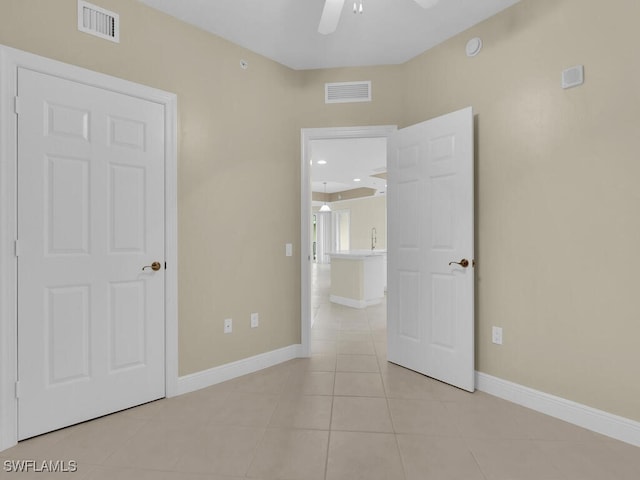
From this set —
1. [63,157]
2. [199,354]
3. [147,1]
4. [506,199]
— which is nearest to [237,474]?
[199,354]

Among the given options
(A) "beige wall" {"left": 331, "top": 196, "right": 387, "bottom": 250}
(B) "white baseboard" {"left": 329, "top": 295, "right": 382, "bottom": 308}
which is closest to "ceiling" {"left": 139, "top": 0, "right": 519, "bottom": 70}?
(B) "white baseboard" {"left": 329, "top": 295, "right": 382, "bottom": 308}

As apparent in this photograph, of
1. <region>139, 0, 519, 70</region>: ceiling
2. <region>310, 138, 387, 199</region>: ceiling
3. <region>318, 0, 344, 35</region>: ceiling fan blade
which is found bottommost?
<region>318, 0, 344, 35</region>: ceiling fan blade

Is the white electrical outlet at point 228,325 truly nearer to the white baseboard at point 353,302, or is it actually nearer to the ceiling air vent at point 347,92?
the ceiling air vent at point 347,92

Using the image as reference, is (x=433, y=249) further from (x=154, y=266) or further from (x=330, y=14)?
(x=154, y=266)

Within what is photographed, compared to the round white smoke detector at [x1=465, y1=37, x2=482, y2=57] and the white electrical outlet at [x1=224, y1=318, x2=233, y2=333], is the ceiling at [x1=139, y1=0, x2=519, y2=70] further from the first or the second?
the white electrical outlet at [x1=224, y1=318, x2=233, y2=333]

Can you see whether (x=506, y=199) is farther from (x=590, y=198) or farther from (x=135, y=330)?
(x=135, y=330)

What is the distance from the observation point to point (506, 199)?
96.0 inches

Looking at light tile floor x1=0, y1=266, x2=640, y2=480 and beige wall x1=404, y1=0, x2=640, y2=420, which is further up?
beige wall x1=404, y1=0, x2=640, y2=420

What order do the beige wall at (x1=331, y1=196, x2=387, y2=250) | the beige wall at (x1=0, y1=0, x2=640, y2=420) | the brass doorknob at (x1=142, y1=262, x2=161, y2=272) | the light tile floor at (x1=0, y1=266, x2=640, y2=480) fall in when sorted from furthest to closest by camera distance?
the beige wall at (x1=331, y1=196, x2=387, y2=250) → the brass doorknob at (x1=142, y1=262, x2=161, y2=272) → the beige wall at (x1=0, y1=0, x2=640, y2=420) → the light tile floor at (x1=0, y1=266, x2=640, y2=480)

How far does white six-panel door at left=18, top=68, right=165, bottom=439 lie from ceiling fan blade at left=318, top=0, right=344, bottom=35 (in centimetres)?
133

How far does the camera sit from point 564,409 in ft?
6.95

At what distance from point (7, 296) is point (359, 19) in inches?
118

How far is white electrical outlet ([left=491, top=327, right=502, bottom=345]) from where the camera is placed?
248cm

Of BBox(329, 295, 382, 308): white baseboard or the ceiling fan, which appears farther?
BBox(329, 295, 382, 308): white baseboard
